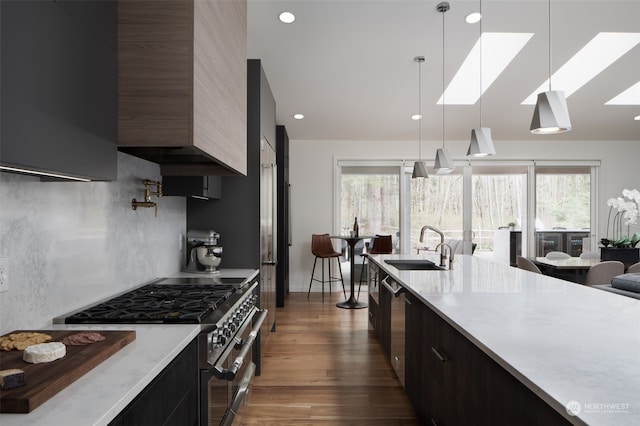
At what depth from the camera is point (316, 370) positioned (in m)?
3.17

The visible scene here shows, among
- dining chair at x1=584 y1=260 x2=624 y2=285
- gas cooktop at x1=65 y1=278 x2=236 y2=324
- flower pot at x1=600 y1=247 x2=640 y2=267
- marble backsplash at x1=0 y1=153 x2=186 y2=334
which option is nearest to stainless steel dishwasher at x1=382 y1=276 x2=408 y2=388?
gas cooktop at x1=65 y1=278 x2=236 y2=324

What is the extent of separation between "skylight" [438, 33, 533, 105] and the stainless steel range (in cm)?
362

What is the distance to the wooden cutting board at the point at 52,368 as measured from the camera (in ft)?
2.72

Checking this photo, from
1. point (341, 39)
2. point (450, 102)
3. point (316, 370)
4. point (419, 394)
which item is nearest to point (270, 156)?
point (341, 39)

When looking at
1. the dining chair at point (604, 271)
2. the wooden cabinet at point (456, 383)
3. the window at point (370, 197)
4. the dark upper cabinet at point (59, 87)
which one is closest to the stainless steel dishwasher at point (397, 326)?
the wooden cabinet at point (456, 383)

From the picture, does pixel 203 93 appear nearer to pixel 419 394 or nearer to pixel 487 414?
pixel 487 414

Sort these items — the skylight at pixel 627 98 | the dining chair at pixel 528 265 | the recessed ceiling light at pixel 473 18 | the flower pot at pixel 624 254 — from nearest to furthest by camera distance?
the recessed ceiling light at pixel 473 18, the dining chair at pixel 528 265, the flower pot at pixel 624 254, the skylight at pixel 627 98

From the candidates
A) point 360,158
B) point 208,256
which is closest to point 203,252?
point 208,256

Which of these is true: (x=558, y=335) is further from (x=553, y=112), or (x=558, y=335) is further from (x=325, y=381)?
(x=325, y=381)

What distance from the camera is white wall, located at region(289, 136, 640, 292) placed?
6520 mm

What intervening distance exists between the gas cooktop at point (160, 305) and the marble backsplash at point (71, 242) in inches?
4.0

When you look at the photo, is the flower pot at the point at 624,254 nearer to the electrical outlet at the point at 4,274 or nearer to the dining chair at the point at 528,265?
the dining chair at the point at 528,265

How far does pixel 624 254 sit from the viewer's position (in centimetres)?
→ 458

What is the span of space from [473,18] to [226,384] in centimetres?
355
